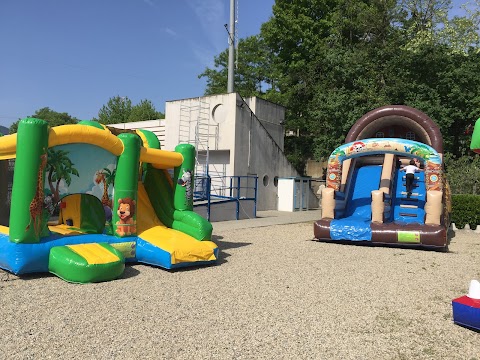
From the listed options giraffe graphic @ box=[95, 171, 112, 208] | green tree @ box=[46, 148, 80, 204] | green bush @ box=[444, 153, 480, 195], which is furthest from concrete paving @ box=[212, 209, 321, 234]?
green bush @ box=[444, 153, 480, 195]

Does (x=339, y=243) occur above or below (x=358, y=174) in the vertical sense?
below

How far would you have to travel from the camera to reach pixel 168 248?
20.5 feet

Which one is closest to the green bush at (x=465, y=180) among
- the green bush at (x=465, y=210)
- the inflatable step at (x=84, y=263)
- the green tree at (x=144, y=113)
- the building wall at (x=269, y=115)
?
the green bush at (x=465, y=210)

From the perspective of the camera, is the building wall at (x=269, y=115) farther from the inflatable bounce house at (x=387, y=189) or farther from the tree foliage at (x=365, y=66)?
the inflatable bounce house at (x=387, y=189)

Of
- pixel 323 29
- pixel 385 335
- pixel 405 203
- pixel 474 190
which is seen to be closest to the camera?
pixel 385 335

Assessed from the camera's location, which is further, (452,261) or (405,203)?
(405,203)

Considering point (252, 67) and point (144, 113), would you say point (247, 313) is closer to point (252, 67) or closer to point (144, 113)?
point (252, 67)

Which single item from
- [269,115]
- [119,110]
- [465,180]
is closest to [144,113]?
[119,110]

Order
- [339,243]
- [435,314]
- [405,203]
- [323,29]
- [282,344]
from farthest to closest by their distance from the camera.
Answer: [323,29], [405,203], [339,243], [435,314], [282,344]

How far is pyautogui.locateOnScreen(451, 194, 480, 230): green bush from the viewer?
12172 mm

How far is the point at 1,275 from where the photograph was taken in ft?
18.8

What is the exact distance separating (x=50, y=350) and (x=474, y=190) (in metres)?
15.2

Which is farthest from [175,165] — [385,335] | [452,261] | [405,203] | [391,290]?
[405,203]

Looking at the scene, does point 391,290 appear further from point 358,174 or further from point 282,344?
point 358,174
